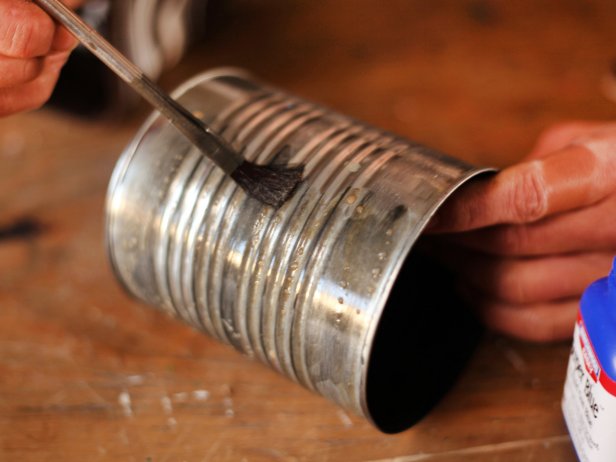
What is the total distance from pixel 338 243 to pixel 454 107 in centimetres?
59

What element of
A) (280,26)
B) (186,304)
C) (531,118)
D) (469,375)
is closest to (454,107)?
(531,118)

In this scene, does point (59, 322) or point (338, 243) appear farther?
point (59, 322)

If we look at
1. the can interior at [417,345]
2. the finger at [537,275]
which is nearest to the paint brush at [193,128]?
the can interior at [417,345]

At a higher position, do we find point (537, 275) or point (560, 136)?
point (560, 136)

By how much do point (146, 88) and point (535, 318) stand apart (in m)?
0.49

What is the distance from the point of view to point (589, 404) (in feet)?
2.26

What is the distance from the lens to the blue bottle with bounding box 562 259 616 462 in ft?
2.09

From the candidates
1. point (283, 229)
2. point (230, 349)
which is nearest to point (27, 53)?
point (283, 229)

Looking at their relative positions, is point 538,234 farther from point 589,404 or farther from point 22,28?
point 22,28

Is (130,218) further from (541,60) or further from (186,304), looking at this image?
(541,60)

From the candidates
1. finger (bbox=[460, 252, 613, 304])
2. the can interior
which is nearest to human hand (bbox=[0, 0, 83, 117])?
the can interior

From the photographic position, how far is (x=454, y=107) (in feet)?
3.98

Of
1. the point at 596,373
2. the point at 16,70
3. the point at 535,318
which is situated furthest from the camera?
the point at 535,318

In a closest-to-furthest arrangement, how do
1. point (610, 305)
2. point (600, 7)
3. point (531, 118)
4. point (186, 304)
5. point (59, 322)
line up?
point (610, 305) → point (186, 304) → point (59, 322) → point (531, 118) → point (600, 7)
